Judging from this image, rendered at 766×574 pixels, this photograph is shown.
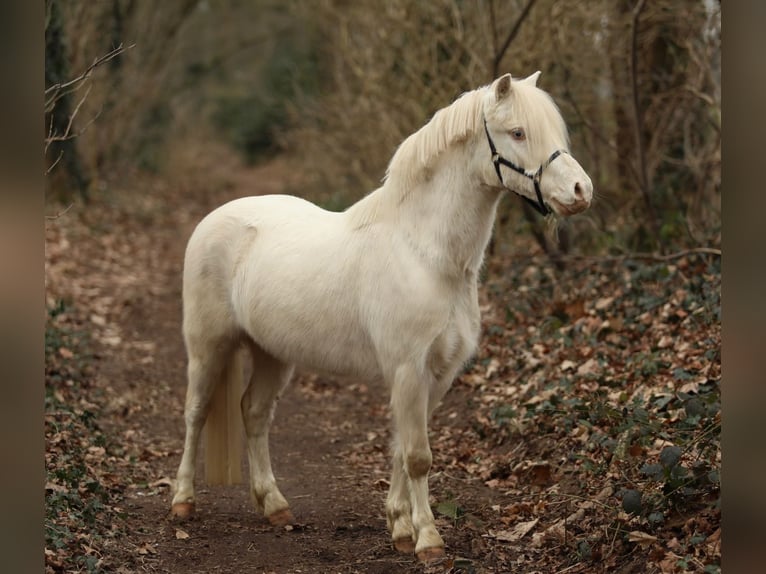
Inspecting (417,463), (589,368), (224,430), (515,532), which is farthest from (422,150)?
(589,368)

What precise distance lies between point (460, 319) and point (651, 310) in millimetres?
3507

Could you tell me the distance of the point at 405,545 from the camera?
5.15 m

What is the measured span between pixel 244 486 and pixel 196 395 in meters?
1.06

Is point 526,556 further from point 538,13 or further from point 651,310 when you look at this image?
point 538,13

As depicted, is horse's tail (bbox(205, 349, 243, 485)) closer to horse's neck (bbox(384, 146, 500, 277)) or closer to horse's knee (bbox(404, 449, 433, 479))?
horse's knee (bbox(404, 449, 433, 479))

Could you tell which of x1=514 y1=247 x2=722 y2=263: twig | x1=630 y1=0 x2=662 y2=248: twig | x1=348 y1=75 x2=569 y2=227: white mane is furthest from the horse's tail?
x1=630 y1=0 x2=662 y2=248: twig

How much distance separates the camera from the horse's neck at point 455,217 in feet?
16.2

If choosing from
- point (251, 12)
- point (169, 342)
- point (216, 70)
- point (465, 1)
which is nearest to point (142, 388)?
point (169, 342)

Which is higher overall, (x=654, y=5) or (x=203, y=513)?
(x=654, y=5)

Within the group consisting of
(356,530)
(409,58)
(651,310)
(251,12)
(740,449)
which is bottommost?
(356,530)

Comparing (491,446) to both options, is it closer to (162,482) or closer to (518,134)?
(162,482)

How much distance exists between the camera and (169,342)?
35.2ft

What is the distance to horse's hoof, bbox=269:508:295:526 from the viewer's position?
5.71 meters

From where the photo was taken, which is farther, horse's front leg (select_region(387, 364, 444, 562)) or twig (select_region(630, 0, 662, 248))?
twig (select_region(630, 0, 662, 248))
